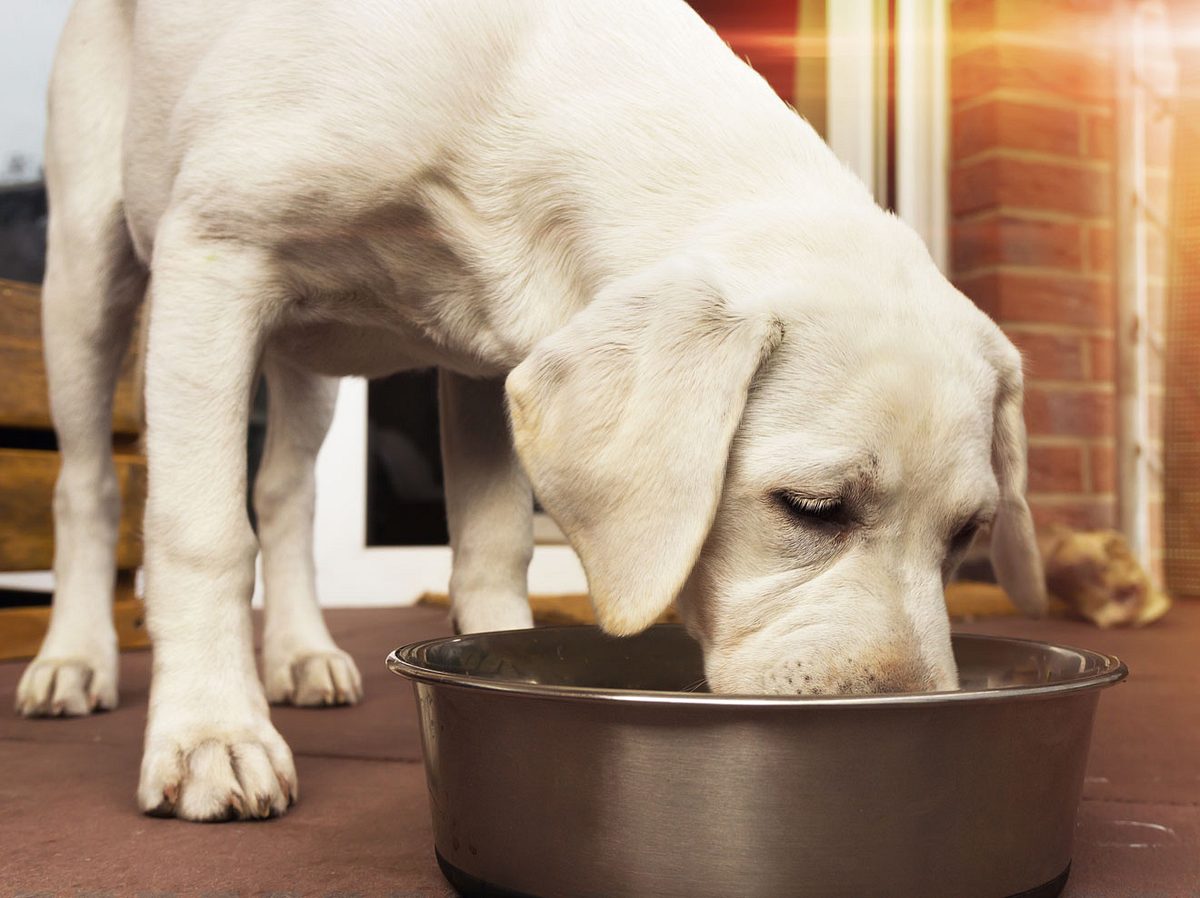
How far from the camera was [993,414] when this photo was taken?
1.61 m

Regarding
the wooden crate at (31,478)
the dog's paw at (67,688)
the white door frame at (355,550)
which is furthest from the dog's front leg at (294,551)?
the white door frame at (355,550)

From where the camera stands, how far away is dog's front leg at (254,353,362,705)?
2434mm

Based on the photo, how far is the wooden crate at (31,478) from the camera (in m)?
3.12

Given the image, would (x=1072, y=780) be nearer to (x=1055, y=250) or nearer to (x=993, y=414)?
(x=993, y=414)

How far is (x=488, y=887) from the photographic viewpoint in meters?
1.19

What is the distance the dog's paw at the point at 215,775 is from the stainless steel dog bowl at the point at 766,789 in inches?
17.2

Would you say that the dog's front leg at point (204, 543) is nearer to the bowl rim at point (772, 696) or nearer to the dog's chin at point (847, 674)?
the bowl rim at point (772, 696)

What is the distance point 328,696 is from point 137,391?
1.14 meters

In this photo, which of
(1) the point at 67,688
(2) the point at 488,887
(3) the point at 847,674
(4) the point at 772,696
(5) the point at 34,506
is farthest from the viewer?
(5) the point at 34,506

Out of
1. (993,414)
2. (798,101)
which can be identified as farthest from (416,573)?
(993,414)

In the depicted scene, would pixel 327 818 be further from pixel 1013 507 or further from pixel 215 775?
pixel 1013 507

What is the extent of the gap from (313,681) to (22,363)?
1.36 m

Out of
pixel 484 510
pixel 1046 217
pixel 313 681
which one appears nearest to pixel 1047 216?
pixel 1046 217

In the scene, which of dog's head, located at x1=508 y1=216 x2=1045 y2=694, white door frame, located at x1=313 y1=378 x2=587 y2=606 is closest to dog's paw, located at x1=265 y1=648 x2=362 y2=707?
dog's head, located at x1=508 y1=216 x2=1045 y2=694
